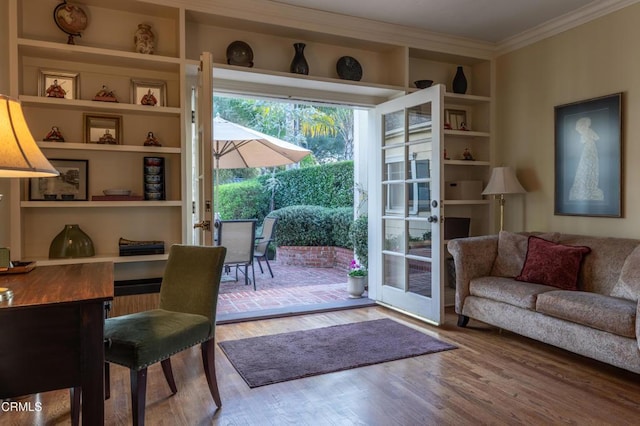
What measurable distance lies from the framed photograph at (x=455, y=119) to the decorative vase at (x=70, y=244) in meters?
3.54

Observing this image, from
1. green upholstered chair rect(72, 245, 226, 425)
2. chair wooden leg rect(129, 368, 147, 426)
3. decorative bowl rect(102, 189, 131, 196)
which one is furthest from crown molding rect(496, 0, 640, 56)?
chair wooden leg rect(129, 368, 147, 426)

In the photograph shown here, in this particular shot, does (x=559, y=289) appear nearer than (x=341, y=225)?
Yes

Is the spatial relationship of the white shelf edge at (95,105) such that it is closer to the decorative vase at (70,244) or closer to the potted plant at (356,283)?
the decorative vase at (70,244)

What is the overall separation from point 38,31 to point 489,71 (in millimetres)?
4131

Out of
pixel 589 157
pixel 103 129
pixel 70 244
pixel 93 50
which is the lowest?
pixel 70 244

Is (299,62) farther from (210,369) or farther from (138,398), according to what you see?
(138,398)

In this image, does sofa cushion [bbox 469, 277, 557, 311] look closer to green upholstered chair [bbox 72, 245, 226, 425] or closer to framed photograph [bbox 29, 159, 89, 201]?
green upholstered chair [bbox 72, 245, 226, 425]

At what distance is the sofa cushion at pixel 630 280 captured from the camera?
2817 millimetres

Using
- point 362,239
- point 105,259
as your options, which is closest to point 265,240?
point 362,239

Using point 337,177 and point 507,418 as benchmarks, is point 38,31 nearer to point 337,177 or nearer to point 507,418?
point 507,418

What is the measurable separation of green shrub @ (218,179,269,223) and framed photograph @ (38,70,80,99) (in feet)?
19.0

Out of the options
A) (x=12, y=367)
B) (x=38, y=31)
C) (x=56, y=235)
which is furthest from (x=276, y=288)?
(x=12, y=367)

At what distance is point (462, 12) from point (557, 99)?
46.7 inches

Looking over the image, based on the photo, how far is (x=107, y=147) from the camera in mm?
3154
